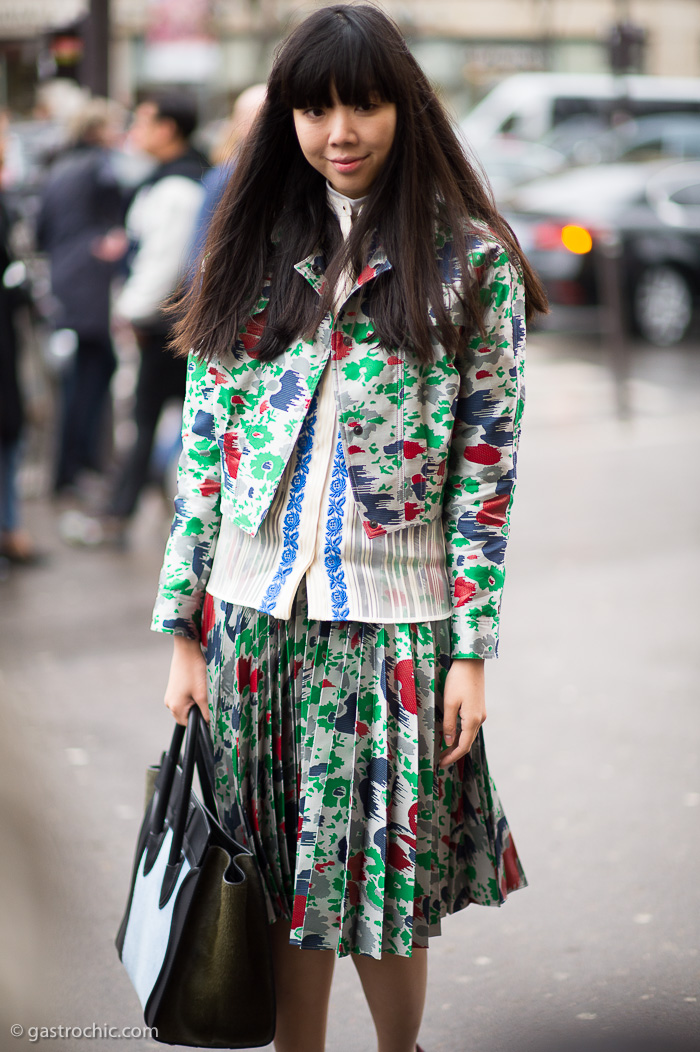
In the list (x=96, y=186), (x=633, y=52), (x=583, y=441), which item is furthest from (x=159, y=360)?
(x=633, y=52)

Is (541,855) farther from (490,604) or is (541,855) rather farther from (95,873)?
(490,604)

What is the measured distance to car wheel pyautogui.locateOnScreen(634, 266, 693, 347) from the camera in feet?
42.2

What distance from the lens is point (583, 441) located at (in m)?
8.83

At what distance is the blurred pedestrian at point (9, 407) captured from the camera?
600 cm

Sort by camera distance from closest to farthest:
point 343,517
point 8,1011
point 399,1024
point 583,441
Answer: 1. point 8,1011
2. point 343,517
3. point 399,1024
4. point 583,441

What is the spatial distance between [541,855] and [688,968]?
0.61 m

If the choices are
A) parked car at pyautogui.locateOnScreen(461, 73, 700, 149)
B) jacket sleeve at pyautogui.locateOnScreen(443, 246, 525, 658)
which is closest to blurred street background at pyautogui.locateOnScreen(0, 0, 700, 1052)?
→ jacket sleeve at pyautogui.locateOnScreen(443, 246, 525, 658)

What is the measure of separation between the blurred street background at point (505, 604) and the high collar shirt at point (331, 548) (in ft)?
1.44

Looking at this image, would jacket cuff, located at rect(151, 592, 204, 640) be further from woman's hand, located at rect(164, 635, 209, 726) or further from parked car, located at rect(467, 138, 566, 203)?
parked car, located at rect(467, 138, 566, 203)

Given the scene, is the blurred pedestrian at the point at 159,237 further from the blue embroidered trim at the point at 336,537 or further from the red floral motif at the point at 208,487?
the blue embroidered trim at the point at 336,537

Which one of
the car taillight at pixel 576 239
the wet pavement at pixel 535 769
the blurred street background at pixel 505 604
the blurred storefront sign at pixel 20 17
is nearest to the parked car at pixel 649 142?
the blurred street background at pixel 505 604

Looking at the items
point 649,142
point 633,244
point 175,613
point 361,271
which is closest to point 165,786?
point 175,613

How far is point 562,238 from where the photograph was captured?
13.0 m

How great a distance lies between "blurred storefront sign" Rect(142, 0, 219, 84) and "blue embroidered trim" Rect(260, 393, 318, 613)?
29.4 m
